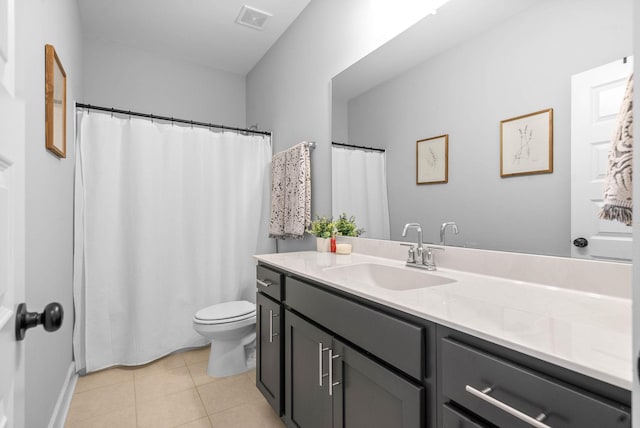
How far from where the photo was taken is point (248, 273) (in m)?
2.73

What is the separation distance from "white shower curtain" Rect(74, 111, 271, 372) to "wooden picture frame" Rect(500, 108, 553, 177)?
6.53ft

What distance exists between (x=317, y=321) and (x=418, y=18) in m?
1.42

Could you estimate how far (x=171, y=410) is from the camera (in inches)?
69.2

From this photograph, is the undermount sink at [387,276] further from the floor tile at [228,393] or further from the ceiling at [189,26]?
the ceiling at [189,26]

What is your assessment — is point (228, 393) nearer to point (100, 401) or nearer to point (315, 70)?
point (100, 401)

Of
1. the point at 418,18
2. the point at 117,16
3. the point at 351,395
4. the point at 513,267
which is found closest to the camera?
the point at 351,395

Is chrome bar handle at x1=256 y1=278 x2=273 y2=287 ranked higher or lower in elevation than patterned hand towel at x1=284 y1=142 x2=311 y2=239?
lower

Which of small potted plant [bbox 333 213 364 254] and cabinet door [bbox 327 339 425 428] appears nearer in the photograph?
cabinet door [bbox 327 339 425 428]

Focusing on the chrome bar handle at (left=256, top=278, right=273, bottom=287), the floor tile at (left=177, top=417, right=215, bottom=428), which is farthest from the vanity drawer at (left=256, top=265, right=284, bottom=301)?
the floor tile at (left=177, top=417, right=215, bottom=428)

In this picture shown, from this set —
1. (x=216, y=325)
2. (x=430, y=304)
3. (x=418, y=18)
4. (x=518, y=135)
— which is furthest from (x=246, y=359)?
(x=418, y=18)

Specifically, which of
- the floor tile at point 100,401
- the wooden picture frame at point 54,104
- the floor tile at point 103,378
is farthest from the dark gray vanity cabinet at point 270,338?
the wooden picture frame at point 54,104

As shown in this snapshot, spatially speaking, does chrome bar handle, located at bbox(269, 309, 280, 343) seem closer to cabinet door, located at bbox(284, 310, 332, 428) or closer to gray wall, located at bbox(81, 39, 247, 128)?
cabinet door, located at bbox(284, 310, 332, 428)

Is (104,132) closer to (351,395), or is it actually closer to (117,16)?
(117,16)

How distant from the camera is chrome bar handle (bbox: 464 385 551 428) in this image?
0.57 m
